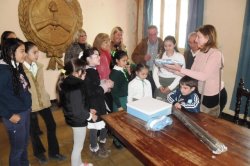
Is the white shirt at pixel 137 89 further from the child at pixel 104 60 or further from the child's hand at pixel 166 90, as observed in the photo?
the child at pixel 104 60

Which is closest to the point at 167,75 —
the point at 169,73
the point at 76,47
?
the point at 169,73

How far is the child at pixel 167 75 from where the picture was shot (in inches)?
101

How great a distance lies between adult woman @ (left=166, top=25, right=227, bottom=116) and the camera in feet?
6.38

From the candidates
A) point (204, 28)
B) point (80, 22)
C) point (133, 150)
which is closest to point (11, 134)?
point (133, 150)

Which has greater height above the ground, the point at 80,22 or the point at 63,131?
the point at 80,22

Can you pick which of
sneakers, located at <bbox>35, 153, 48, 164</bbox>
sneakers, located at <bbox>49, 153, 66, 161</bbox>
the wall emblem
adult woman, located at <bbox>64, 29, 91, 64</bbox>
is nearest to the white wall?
adult woman, located at <bbox>64, 29, 91, 64</bbox>

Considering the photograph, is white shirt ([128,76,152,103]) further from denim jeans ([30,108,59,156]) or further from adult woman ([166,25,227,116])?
denim jeans ([30,108,59,156])

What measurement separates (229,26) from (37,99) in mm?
2874

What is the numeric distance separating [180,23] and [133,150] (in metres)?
3.35

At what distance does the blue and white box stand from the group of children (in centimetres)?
23

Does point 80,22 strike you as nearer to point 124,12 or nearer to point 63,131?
point 124,12

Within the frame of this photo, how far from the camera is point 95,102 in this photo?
2.35 meters

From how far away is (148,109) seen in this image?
1.65 metres

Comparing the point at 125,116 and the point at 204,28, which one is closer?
the point at 125,116
